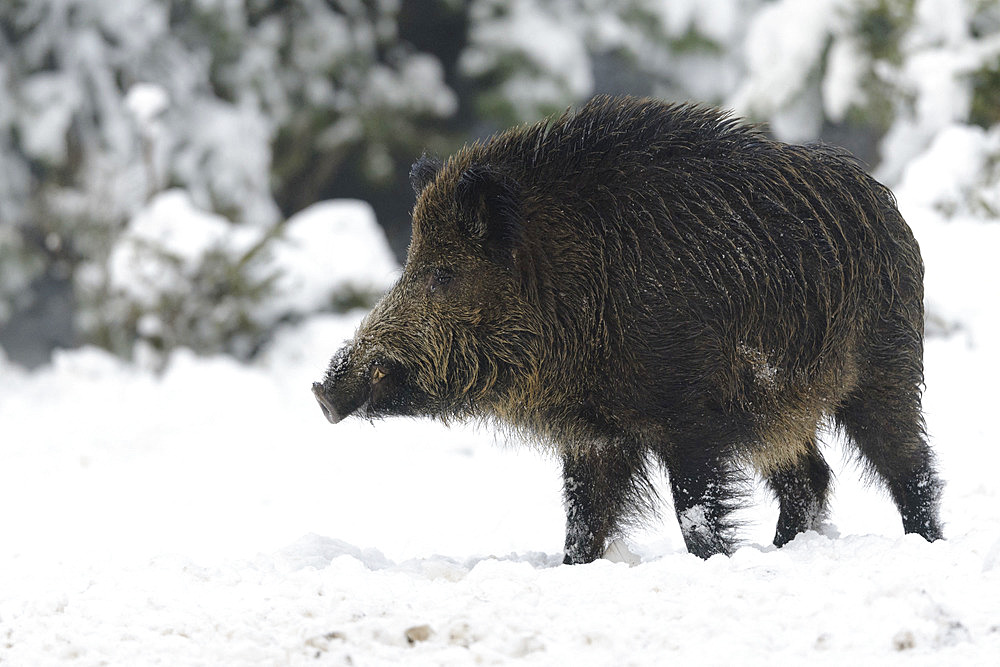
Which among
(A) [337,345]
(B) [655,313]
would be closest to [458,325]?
(B) [655,313]

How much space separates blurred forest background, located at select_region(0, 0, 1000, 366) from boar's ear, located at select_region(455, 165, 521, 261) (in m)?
4.39

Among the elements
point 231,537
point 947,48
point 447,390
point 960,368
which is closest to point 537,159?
point 447,390

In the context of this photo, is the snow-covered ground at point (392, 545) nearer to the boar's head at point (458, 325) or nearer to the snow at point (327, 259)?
the snow at point (327, 259)

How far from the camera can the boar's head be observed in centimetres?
362

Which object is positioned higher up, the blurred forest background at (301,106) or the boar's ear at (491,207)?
the blurred forest background at (301,106)

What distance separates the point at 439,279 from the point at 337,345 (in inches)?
178

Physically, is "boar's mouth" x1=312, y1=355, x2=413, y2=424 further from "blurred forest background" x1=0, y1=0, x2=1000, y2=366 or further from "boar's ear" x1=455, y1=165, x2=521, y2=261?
"blurred forest background" x1=0, y1=0, x2=1000, y2=366

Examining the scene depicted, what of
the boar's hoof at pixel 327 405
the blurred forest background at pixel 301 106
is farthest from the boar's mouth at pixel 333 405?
the blurred forest background at pixel 301 106

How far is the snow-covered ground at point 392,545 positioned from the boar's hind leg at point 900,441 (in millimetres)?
160

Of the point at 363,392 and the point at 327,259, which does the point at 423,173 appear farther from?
the point at 327,259

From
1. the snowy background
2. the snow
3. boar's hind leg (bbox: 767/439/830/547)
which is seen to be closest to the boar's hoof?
the snowy background

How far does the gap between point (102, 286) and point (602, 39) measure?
5.34 meters

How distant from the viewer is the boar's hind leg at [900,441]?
151 inches

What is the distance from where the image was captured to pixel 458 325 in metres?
3.70
